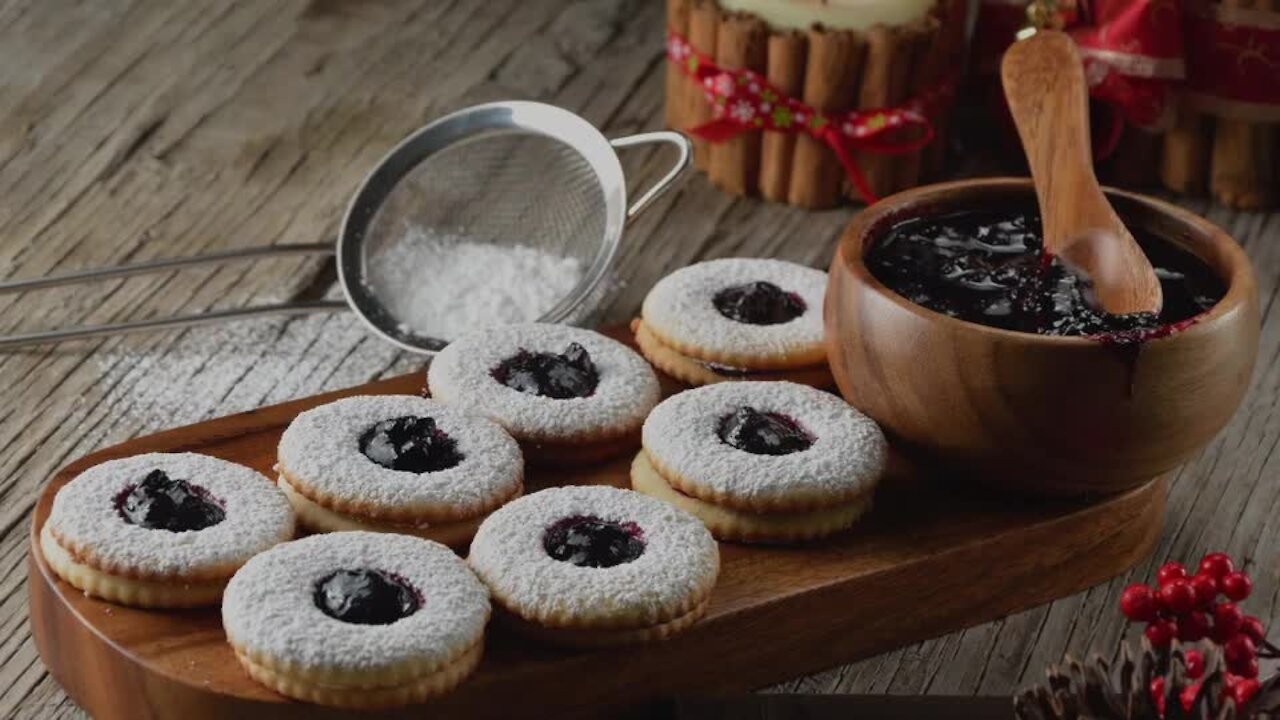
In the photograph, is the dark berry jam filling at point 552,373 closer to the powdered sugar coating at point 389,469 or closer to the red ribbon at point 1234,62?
the powdered sugar coating at point 389,469

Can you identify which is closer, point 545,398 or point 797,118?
point 545,398

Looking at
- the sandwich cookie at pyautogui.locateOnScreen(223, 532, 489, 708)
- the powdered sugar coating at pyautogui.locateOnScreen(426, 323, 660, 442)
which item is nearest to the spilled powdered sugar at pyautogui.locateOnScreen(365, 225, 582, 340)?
the powdered sugar coating at pyautogui.locateOnScreen(426, 323, 660, 442)

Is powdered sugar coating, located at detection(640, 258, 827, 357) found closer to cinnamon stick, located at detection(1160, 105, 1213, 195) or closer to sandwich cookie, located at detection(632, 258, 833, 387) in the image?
sandwich cookie, located at detection(632, 258, 833, 387)

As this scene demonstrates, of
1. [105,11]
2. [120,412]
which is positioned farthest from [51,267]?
[105,11]

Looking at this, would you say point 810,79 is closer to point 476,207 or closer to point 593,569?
point 476,207

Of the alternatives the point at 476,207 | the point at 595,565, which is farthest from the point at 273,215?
the point at 595,565
